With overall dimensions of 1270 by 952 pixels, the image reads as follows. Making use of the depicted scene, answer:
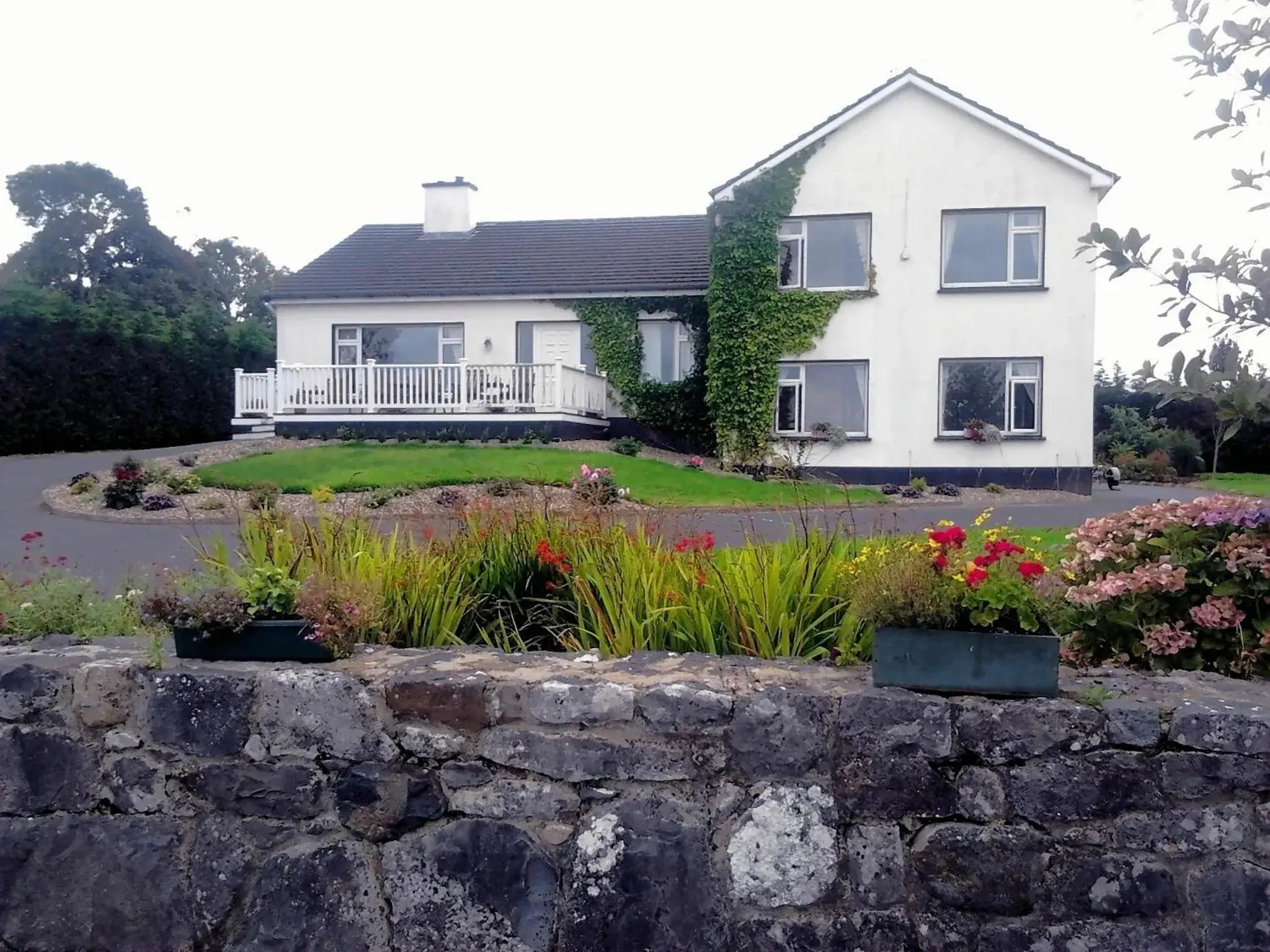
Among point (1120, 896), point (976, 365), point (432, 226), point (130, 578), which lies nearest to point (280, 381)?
point (432, 226)

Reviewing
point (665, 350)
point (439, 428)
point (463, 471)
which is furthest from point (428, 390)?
point (463, 471)

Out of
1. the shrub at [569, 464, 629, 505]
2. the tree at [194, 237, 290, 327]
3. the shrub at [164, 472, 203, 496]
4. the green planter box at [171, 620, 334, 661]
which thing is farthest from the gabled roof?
the tree at [194, 237, 290, 327]

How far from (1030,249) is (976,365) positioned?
7.86 feet

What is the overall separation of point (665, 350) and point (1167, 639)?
2008 cm

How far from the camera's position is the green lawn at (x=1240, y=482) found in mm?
22906

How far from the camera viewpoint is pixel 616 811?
9.03 ft

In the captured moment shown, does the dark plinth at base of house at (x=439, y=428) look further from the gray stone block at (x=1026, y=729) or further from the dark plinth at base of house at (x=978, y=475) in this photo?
the gray stone block at (x=1026, y=729)

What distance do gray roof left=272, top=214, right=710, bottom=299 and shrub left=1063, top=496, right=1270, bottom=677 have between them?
19149 mm

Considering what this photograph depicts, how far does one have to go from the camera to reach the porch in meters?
21.1

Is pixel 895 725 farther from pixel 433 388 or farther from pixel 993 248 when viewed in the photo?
pixel 433 388

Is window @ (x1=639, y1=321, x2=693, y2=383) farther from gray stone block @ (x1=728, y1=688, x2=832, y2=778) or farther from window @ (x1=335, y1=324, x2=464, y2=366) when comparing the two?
gray stone block @ (x1=728, y1=688, x2=832, y2=778)

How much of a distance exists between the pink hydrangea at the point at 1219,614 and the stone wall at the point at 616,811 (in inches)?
10.1

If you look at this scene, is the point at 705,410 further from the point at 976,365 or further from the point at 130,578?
the point at 130,578

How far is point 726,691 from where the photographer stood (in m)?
2.76
